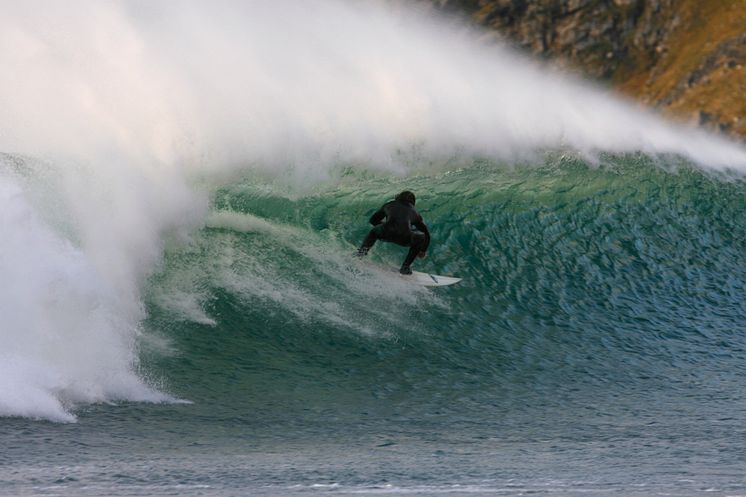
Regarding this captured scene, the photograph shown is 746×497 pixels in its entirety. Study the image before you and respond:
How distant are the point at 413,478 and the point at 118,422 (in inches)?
78.5

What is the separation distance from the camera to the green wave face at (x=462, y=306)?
305 inches

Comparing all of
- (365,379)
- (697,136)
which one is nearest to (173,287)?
(365,379)

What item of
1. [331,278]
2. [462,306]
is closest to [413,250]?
[462,306]

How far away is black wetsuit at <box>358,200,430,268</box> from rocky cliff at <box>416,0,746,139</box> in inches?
751

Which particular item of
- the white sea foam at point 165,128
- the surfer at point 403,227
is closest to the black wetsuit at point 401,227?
the surfer at point 403,227

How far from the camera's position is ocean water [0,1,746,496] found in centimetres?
603

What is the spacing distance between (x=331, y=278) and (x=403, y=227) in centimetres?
82

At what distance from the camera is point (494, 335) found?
9438mm

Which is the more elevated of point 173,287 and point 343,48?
point 343,48

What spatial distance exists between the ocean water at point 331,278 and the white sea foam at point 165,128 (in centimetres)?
3

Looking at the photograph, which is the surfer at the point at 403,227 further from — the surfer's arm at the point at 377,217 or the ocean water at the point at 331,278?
the ocean water at the point at 331,278

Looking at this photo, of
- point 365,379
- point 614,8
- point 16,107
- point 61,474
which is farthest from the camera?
point 614,8

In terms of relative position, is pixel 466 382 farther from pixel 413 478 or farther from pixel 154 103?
pixel 154 103

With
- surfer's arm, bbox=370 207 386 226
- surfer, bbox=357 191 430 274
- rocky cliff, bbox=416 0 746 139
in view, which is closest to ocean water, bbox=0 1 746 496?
surfer, bbox=357 191 430 274
